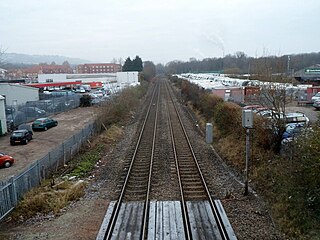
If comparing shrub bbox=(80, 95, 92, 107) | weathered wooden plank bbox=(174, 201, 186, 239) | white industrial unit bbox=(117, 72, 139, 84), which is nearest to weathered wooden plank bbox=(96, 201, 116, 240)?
weathered wooden plank bbox=(174, 201, 186, 239)

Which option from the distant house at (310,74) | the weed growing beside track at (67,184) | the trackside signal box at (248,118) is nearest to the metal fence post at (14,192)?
the weed growing beside track at (67,184)

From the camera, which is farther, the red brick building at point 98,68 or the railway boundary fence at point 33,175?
the red brick building at point 98,68

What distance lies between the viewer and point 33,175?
13047mm

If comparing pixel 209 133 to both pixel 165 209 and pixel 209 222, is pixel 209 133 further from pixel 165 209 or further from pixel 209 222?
pixel 209 222

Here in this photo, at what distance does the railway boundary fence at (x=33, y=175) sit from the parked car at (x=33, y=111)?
16.3 meters

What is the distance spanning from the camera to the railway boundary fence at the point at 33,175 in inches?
426

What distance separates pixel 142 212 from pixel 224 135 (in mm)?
11281

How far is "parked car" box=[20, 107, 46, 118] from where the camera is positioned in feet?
112

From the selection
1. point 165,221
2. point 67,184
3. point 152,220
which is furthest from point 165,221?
point 67,184

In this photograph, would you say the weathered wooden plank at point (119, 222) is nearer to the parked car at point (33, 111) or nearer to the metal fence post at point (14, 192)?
the metal fence post at point (14, 192)

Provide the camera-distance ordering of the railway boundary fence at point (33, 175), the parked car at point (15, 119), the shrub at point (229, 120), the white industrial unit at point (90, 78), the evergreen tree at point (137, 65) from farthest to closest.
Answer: the evergreen tree at point (137, 65) < the white industrial unit at point (90, 78) < the parked car at point (15, 119) < the shrub at point (229, 120) < the railway boundary fence at point (33, 175)

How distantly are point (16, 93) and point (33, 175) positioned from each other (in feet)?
104

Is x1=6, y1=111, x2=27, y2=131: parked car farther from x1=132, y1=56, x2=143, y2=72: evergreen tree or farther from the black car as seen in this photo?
x1=132, y1=56, x2=143, y2=72: evergreen tree

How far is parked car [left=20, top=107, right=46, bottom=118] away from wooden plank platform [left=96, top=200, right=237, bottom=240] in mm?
26071
